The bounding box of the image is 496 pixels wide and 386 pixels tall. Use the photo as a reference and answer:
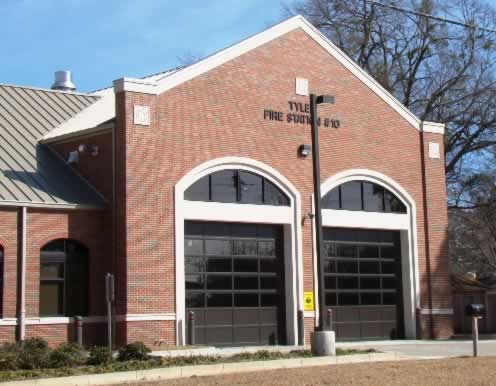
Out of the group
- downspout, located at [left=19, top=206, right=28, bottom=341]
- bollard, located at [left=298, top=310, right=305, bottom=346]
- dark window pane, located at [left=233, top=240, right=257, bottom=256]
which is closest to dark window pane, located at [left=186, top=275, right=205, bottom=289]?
dark window pane, located at [left=233, top=240, right=257, bottom=256]

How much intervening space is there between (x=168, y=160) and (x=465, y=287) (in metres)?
16.7

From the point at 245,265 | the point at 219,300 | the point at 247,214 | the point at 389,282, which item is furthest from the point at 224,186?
the point at 389,282

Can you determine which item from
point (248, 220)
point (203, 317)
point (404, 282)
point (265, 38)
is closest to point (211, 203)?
point (248, 220)

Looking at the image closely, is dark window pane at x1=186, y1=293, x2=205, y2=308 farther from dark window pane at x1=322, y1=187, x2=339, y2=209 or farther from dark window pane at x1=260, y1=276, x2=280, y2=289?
dark window pane at x1=322, y1=187, x2=339, y2=209

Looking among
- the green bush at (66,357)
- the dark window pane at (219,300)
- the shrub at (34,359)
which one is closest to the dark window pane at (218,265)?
the dark window pane at (219,300)

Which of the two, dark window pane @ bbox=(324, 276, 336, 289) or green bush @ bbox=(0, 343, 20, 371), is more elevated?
dark window pane @ bbox=(324, 276, 336, 289)

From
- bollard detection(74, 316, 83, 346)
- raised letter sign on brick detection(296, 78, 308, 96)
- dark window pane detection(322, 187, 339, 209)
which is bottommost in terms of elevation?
bollard detection(74, 316, 83, 346)

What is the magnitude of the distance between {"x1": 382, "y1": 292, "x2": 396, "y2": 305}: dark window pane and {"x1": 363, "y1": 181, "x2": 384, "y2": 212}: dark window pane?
3.16 m

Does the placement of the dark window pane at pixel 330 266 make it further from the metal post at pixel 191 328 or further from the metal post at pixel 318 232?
the metal post at pixel 318 232

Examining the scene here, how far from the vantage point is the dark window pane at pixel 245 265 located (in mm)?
29312

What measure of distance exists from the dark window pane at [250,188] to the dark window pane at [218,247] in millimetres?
1542

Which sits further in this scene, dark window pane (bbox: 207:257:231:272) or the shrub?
dark window pane (bbox: 207:257:231:272)

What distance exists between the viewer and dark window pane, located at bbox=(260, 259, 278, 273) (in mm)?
30141

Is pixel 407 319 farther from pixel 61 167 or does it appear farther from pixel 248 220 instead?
pixel 61 167
